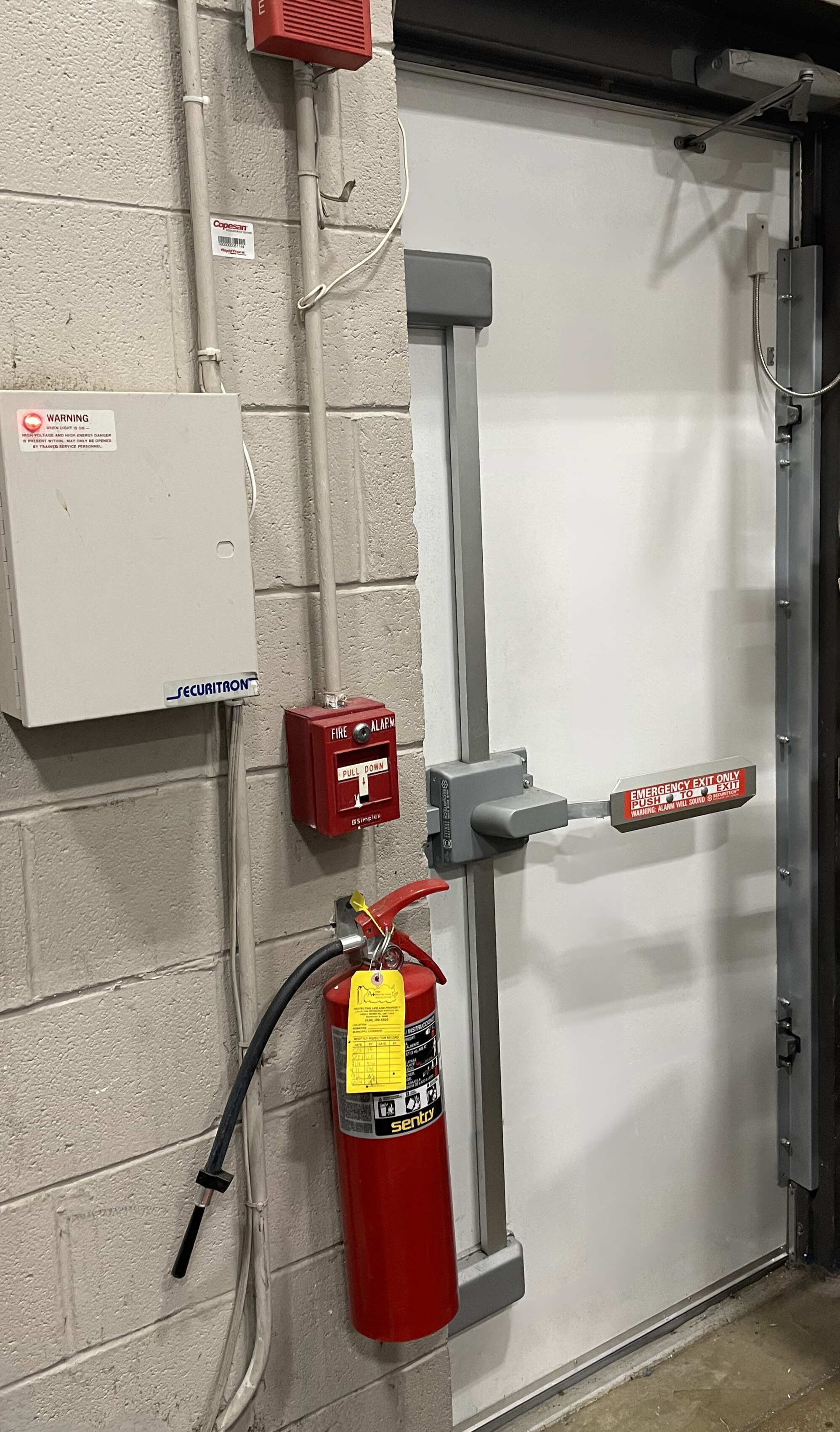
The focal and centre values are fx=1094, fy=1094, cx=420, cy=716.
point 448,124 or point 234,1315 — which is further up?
point 448,124

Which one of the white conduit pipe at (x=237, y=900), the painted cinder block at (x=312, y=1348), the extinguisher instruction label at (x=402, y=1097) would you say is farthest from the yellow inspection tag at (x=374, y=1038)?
the painted cinder block at (x=312, y=1348)

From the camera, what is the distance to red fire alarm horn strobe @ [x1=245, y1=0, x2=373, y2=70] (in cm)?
107

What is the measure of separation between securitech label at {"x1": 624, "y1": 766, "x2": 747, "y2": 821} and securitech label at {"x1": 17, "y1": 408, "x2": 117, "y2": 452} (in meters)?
0.98

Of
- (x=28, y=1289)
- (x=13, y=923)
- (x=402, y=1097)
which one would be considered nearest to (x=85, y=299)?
(x=13, y=923)

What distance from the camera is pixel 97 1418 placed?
1195 millimetres

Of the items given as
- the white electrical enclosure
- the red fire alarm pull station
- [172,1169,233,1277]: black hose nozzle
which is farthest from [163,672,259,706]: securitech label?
[172,1169,233,1277]: black hose nozzle

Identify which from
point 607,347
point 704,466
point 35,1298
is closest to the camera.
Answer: point 35,1298

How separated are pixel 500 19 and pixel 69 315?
83 cm

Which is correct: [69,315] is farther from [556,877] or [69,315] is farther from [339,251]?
[556,877]

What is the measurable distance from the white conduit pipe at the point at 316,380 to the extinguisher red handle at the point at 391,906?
227 mm

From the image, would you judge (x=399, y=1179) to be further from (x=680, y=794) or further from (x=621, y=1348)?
(x=621, y=1348)

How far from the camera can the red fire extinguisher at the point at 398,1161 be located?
1.22 metres

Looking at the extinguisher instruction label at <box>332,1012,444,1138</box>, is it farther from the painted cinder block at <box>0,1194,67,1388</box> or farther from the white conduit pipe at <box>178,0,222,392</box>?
the white conduit pipe at <box>178,0,222,392</box>

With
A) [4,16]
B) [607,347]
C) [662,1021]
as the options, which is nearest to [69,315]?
[4,16]
